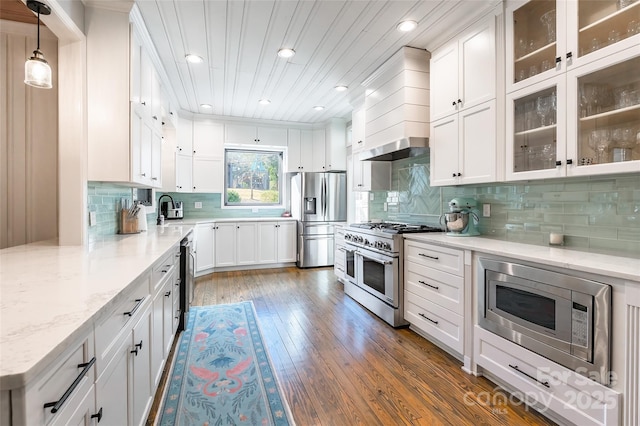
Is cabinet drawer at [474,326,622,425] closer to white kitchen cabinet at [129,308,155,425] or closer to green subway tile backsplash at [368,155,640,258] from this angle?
green subway tile backsplash at [368,155,640,258]

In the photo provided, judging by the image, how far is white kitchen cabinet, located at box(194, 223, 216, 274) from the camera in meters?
4.78

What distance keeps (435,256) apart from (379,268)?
2.56ft

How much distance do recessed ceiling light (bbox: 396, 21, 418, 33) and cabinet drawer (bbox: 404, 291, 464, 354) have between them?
2281 mm

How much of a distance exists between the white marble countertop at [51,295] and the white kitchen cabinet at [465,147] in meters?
2.32

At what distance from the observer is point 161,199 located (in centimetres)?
513

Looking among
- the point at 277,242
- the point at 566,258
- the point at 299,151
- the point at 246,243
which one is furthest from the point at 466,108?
the point at 246,243

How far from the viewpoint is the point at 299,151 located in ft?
18.9

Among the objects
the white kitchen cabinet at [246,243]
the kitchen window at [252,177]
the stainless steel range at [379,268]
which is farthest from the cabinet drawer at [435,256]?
the kitchen window at [252,177]

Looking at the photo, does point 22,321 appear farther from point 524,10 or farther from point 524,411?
point 524,10

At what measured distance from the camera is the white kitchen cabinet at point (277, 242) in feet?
17.6

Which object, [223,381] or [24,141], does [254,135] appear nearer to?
[24,141]

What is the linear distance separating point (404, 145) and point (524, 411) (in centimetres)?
216

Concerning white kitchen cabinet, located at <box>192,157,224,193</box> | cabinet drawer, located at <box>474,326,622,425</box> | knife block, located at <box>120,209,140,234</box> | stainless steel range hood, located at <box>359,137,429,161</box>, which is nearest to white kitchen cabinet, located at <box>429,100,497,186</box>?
stainless steel range hood, located at <box>359,137,429,161</box>

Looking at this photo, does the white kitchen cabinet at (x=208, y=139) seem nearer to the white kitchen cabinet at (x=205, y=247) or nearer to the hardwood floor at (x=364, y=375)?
the white kitchen cabinet at (x=205, y=247)
